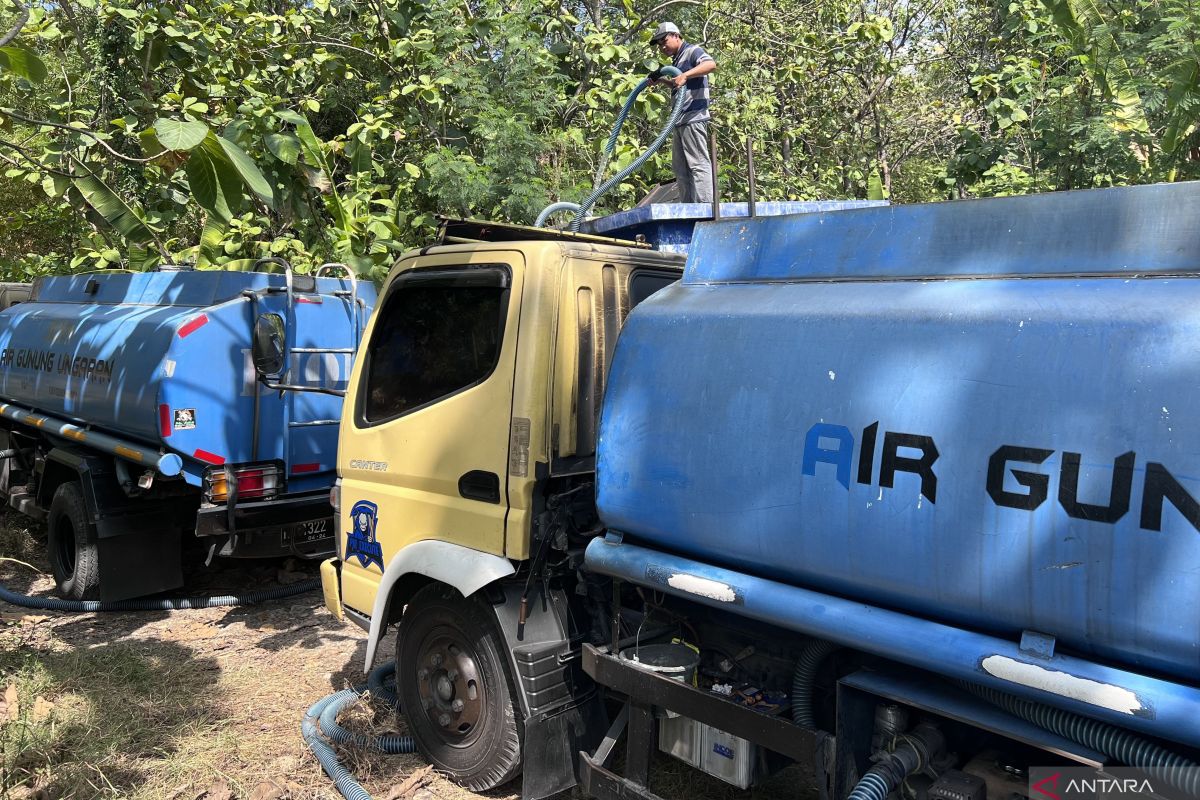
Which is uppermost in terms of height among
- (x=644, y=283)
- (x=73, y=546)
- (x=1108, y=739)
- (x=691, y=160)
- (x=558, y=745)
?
(x=691, y=160)

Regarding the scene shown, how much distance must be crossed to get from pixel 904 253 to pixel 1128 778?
5.07 feet

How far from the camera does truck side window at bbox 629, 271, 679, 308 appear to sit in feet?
13.6

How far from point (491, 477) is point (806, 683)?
151 cm

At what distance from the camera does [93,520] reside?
6.63 meters

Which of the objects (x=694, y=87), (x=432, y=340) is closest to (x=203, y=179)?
(x=432, y=340)

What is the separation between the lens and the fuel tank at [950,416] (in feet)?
7.08

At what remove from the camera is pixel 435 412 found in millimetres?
4133

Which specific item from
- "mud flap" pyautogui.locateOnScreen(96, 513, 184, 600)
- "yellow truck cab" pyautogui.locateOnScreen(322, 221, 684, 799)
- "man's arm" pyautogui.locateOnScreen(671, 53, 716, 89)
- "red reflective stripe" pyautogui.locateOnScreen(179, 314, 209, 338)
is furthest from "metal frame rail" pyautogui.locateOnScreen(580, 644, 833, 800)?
"mud flap" pyautogui.locateOnScreen(96, 513, 184, 600)

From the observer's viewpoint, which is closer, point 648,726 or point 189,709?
point 648,726

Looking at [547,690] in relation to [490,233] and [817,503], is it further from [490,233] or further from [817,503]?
[490,233]

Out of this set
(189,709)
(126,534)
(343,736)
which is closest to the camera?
(343,736)

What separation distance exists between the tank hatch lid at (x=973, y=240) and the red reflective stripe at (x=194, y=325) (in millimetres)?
3933

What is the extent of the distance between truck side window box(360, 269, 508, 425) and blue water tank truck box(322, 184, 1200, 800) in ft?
0.08

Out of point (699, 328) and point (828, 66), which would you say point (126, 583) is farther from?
point (828, 66)
